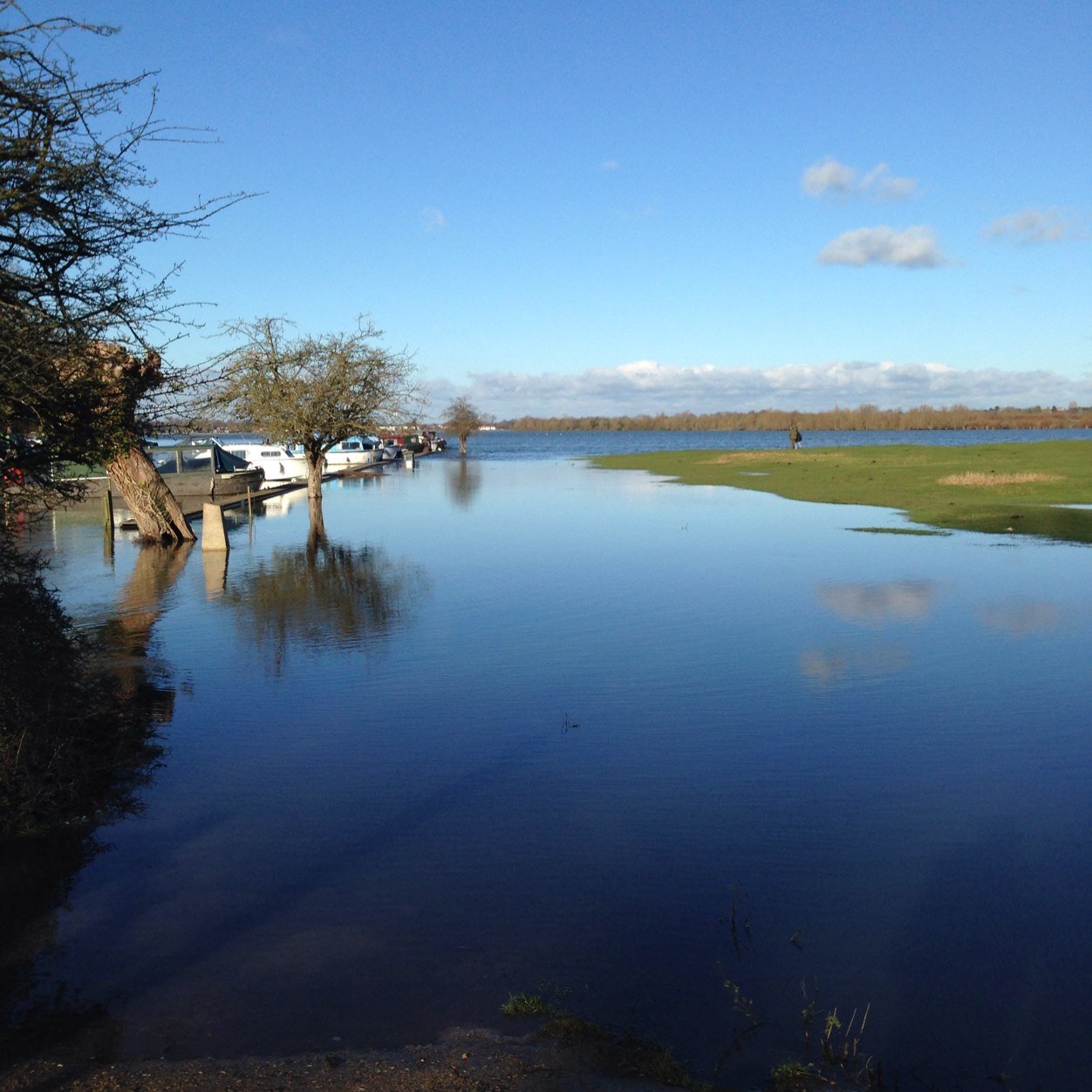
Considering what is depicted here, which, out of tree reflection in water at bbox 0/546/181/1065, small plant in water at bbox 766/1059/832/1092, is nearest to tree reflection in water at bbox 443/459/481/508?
tree reflection in water at bbox 0/546/181/1065

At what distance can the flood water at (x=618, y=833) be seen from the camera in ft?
16.6

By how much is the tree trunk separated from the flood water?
845cm

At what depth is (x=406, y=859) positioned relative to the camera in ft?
22.1

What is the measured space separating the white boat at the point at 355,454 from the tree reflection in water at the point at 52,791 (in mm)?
50076

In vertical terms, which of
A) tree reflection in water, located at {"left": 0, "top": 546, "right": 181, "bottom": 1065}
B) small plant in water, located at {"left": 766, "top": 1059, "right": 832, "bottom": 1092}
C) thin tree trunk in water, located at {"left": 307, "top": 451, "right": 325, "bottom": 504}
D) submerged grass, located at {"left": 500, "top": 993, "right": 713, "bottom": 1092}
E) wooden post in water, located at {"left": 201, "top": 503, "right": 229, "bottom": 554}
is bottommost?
small plant in water, located at {"left": 766, "top": 1059, "right": 832, "bottom": 1092}

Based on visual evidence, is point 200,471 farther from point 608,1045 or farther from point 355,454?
point 608,1045

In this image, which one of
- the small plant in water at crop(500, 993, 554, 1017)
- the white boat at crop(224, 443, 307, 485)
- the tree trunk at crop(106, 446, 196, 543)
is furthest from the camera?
the white boat at crop(224, 443, 307, 485)

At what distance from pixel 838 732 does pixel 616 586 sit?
340 inches

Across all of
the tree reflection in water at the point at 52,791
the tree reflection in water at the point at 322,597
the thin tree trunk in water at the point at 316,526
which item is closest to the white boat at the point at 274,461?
the thin tree trunk in water at the point at 316,526

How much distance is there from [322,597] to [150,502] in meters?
9.50

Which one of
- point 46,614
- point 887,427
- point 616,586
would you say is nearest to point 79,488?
point 46,614

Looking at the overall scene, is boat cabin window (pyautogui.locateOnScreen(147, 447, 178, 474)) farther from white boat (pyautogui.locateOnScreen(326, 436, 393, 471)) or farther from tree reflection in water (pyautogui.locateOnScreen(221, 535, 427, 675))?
white boat (pyautogui.locateOnScreen(326, 436, 393, 471))

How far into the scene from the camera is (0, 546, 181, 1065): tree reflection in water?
4898 millimetres

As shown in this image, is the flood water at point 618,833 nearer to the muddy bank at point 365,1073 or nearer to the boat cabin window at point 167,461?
the muddy bank at point 365,1073
